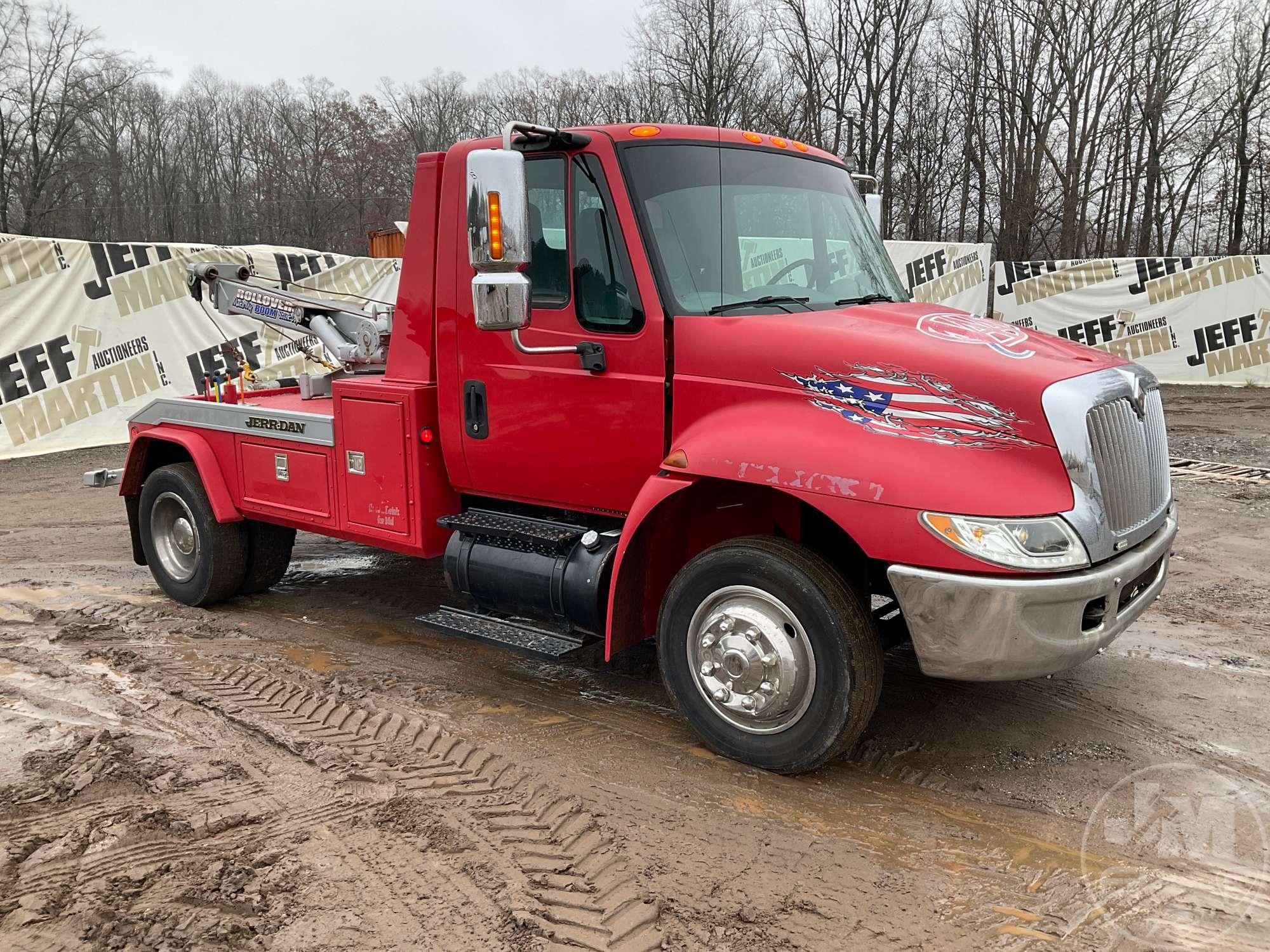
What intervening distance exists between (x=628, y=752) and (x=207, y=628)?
10.1 ft

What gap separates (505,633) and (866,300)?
2273 mm

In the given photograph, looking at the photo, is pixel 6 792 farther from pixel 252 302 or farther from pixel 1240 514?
pixel 1240 514

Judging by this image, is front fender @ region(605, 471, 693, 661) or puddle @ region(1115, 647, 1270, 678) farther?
puddle @ region(1115, 647, 1270, 678)

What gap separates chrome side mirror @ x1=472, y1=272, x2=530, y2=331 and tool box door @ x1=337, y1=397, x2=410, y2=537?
56.0 inches

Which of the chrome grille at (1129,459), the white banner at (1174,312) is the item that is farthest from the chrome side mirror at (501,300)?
the white banner at (1174,312)

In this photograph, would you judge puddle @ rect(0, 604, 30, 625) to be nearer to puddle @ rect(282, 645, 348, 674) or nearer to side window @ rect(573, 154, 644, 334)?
puddle @ rect(282, 645, 348, 674)

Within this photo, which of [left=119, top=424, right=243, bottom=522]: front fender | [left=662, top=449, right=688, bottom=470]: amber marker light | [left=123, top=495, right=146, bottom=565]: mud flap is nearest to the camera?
[left=662, top=449, right=688, bottom=470]: amber marker light

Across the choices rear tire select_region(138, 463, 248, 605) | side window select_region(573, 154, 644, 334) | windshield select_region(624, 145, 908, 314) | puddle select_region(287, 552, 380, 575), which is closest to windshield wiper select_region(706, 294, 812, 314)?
windshield select_region(624, 145, 908, 314)

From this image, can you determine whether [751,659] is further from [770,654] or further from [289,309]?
[289,309]

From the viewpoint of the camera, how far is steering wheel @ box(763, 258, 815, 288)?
14.2 feet

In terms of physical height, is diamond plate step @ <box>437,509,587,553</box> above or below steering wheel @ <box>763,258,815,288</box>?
below

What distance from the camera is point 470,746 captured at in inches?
169

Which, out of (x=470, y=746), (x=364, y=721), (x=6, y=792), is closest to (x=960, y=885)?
(x=470, y=746)

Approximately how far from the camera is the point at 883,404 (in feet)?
11.9
